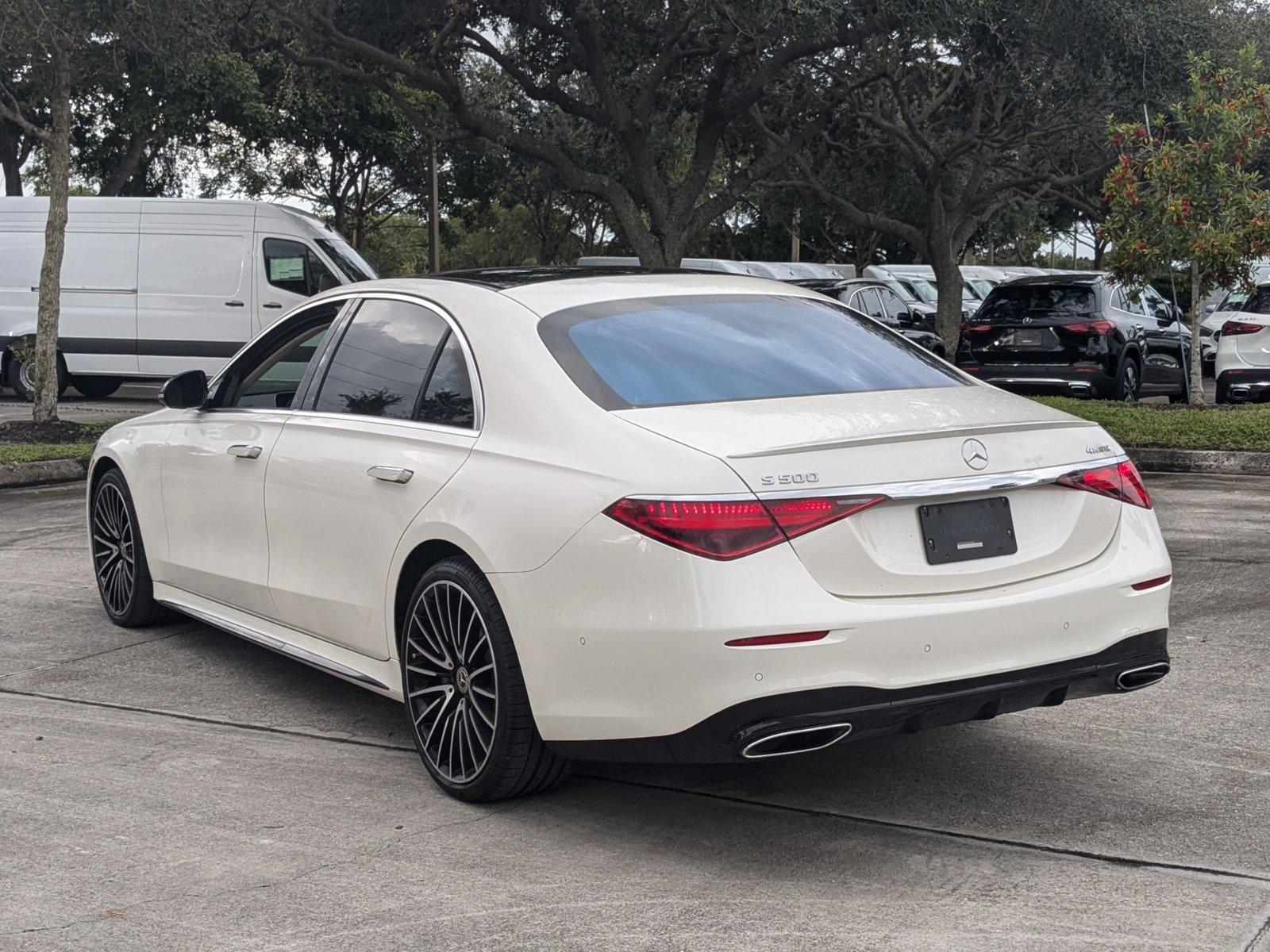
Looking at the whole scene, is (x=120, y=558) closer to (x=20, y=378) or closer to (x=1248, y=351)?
(x=1248, y=351)

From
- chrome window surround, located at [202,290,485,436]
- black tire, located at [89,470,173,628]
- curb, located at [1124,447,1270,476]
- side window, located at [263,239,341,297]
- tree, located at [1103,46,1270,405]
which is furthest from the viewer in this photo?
side window, located at [263,239,341,297]

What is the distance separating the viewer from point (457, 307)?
506 cm

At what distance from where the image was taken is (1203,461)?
43.9ft

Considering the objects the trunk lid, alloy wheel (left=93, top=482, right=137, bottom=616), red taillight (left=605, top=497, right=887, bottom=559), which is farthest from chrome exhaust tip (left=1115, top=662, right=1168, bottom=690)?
alloy wheel (left=93, top=482, right=137, bottom=616)

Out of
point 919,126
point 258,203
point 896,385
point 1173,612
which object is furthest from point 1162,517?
point 919,126

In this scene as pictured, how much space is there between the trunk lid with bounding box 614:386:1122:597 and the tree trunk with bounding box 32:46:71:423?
12.4 m

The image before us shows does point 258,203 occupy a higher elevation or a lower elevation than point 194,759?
higher

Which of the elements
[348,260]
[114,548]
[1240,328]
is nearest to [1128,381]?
[1240,328]

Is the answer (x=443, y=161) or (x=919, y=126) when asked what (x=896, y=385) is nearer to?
(x=919, y=126)

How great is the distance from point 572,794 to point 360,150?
108 feet

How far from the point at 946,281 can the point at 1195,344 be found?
433 inches

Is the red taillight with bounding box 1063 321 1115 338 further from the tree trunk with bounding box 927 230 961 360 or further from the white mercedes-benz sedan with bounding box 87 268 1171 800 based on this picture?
the white mercedes-benz sedan with bounding box 87 268 1171 800

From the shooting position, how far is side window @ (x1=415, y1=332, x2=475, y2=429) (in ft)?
15.7

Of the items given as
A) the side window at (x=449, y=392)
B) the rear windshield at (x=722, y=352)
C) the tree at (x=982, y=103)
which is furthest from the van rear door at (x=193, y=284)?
the rear windshield at (x=722, y=352)
